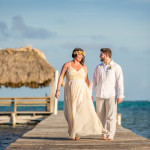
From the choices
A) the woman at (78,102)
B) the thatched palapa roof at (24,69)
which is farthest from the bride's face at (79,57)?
the thatched palapa roof at (24,69)

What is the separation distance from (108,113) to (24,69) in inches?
494

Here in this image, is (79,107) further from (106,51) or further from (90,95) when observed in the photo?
(106,51)

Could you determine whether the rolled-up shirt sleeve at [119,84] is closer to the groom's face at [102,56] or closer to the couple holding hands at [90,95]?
the couple holding hands at [90,95]

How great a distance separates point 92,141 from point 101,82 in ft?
3.76

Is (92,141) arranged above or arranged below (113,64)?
below

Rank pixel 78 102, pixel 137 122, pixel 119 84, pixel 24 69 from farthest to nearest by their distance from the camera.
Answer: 1. pixel 137 122
2. pixel 24 69
3. pixel 78 102
4. pixel 119 84

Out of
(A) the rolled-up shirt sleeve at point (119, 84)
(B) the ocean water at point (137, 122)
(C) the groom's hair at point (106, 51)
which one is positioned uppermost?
(C) the groom's hair at point (106, 51)

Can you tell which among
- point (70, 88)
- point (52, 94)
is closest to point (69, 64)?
point (70, 88)

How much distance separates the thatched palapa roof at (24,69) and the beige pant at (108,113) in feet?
38.6

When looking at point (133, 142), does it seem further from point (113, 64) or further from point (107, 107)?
point (113, 64)

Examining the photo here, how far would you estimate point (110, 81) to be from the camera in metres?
6.79

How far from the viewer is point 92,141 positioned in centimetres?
689

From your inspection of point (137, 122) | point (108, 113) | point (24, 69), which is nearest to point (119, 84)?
point (108, 113)

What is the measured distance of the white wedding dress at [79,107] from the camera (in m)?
6.77
